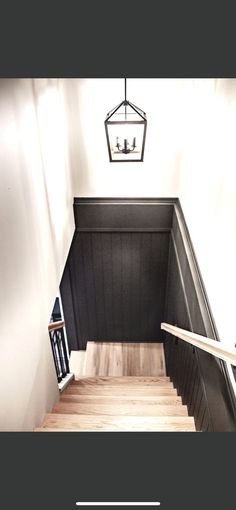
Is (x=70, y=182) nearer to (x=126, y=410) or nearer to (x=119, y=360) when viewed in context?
(x=126, y=410)

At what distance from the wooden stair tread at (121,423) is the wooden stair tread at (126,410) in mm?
172

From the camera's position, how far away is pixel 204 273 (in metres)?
2.78

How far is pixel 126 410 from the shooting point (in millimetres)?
2824

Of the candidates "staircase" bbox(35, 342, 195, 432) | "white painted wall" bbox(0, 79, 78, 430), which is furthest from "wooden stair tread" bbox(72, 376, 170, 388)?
"white painted wall" bbox(0, 79, 78, 430)

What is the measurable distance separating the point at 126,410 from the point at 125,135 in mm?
2181

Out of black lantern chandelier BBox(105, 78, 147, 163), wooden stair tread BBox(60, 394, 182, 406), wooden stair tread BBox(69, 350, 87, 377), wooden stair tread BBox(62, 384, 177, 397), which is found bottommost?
wooden stair tread BBox(69, 350, 87, 377)

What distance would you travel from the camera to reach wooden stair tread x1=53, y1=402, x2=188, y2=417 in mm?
2793

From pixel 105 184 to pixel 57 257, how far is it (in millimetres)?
1259

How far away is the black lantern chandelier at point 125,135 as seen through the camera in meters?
2.54

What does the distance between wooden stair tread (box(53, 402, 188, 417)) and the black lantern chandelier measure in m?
Answer: 2.03

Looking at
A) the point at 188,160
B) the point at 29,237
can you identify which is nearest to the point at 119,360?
the point at 188,160
